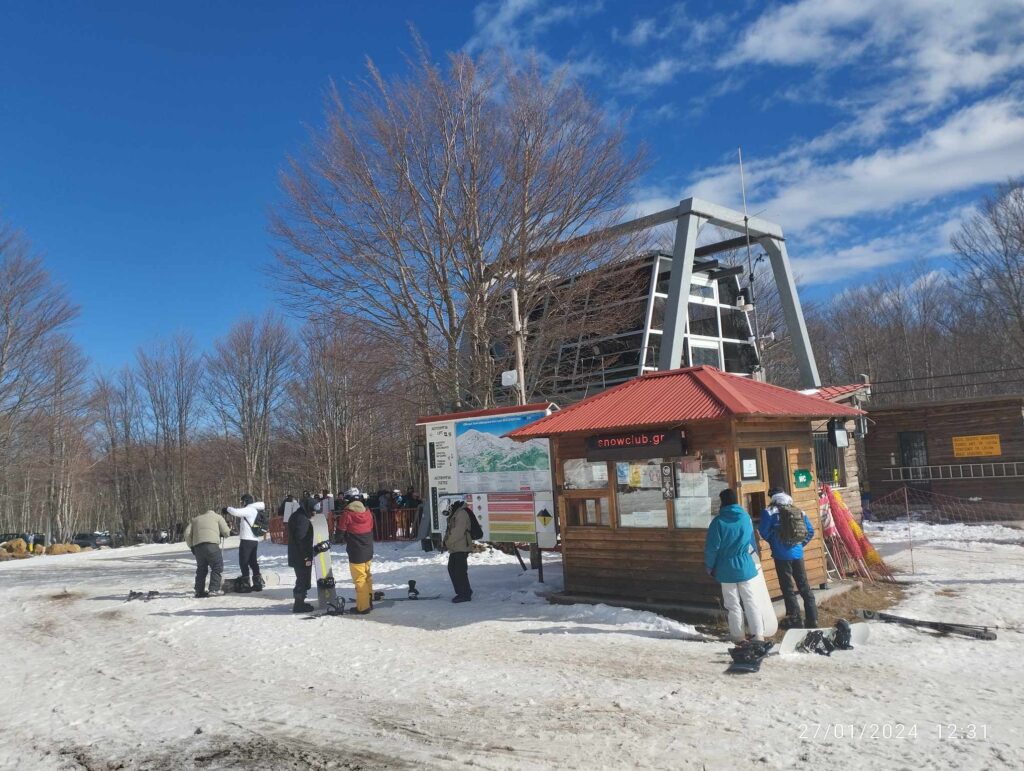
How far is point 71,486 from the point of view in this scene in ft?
136

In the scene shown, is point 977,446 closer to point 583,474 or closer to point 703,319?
point 703,319

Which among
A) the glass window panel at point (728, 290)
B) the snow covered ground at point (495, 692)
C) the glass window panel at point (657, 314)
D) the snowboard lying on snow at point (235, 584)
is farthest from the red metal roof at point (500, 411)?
the glass window panel at point (728, 290)

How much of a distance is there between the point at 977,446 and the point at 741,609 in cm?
1711

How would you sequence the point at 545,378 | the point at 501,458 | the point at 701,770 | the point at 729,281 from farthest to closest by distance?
the point at 729,281, the point at 545,378, the point at 501,458, the point at 701,770

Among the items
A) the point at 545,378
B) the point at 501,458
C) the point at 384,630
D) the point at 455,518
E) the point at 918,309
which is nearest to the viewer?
the point at 384,630

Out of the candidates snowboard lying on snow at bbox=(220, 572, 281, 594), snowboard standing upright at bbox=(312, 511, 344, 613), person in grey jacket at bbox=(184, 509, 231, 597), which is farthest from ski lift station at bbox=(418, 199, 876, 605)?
person in grey jacket at bbox=(184, 509, 231, 597)

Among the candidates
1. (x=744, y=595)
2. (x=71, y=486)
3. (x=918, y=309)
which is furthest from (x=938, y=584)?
(x=71, y=486)

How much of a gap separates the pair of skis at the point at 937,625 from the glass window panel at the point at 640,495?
2578 mm

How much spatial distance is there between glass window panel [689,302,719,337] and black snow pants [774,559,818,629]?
50.3 ft

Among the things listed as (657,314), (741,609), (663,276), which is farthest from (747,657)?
(663,276)

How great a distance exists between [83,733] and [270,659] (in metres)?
2.36

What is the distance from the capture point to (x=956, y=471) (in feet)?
68.8

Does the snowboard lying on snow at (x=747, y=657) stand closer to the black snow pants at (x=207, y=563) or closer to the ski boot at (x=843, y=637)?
the ski boot at (x=843, y=637)

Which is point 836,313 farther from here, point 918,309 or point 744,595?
point 744,595
